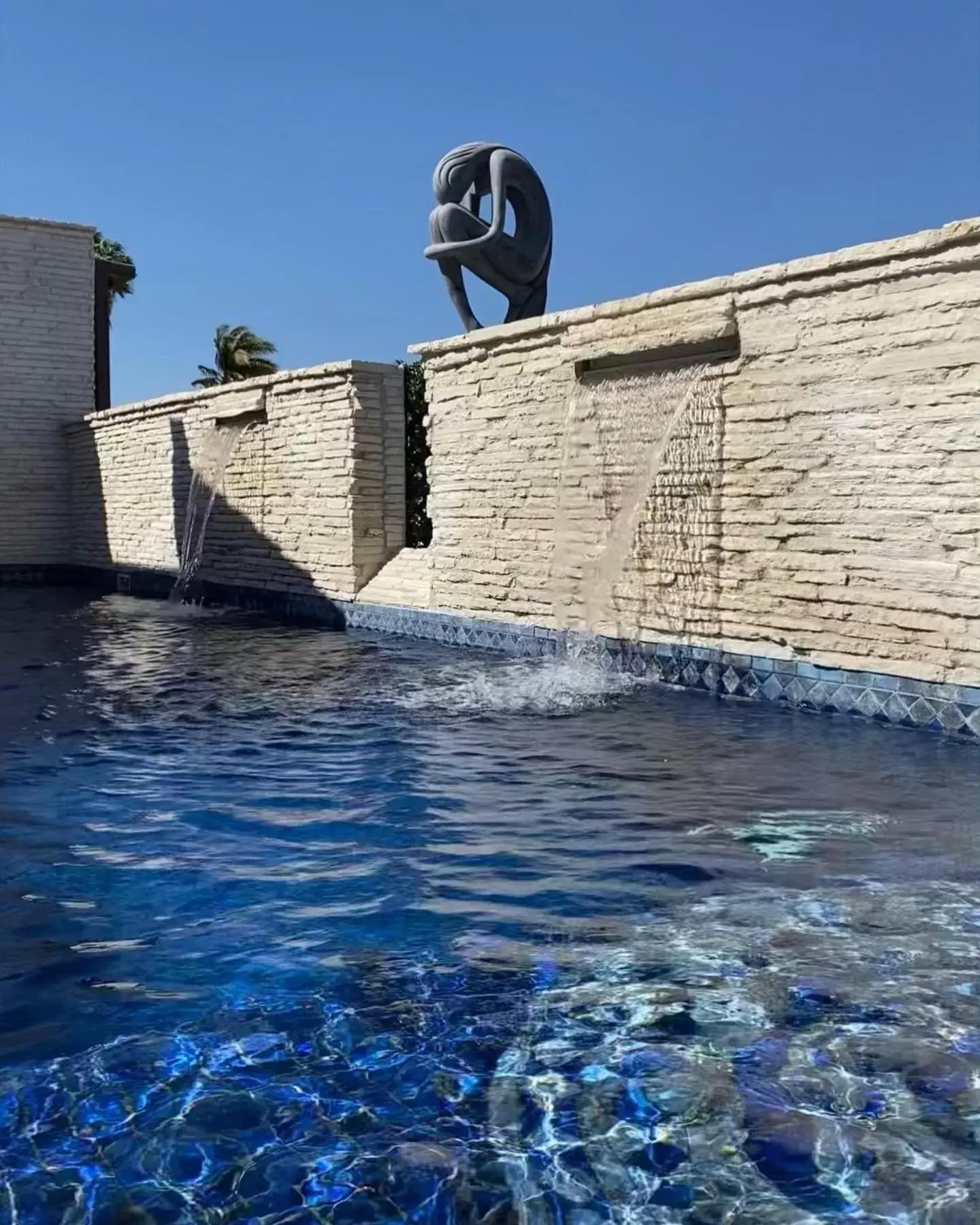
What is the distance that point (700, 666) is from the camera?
741 centimetres

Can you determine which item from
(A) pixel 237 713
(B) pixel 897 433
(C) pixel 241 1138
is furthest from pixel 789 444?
(C) pixel 241 1138

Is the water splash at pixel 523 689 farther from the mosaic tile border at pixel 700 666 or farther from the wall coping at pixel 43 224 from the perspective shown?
the wall coping at pixel 43 224

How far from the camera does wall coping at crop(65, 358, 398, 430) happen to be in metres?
10.9

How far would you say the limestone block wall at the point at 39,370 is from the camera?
1767 cm

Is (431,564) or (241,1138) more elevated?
(431,564)

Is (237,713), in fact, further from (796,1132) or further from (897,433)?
(796,1132)

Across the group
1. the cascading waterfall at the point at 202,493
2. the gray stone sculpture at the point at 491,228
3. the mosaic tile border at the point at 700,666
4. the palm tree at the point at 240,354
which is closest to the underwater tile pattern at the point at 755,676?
the mosaic tile border at the point at 700,666

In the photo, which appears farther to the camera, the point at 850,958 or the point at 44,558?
the point at 44,558

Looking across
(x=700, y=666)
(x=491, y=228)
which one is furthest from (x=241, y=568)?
(x=700, y=666)

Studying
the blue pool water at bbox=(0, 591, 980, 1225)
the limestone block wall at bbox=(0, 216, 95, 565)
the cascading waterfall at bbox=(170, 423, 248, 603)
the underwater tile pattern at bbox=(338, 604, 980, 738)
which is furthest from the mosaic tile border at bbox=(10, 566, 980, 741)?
the limestone block wall at bbox=(0, 216, 95, 565)

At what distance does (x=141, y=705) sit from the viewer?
22.7 feet

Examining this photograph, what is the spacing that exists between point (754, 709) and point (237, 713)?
9.68ft

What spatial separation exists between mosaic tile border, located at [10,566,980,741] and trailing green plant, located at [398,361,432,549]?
102 inches

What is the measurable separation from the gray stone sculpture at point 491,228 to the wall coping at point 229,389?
3.85ft
